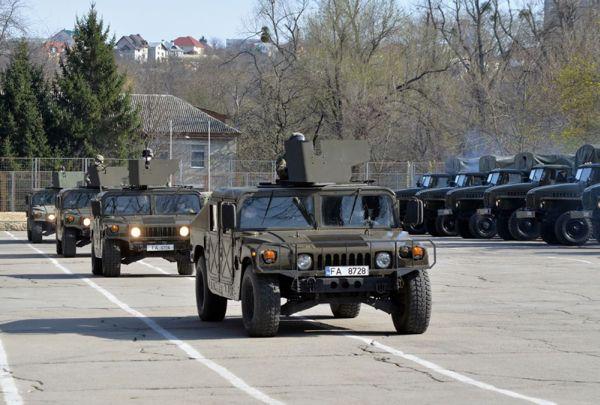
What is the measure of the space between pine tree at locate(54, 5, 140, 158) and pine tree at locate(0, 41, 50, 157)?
1814 millimetres

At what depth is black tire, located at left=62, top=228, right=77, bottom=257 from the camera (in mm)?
30859

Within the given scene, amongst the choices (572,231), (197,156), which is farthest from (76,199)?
(197,156)

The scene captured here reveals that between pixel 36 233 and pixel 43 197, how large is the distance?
7.81ft

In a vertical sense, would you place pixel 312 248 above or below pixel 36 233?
above

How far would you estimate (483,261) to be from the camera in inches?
1125

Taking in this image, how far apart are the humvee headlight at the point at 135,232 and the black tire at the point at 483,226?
1764cm

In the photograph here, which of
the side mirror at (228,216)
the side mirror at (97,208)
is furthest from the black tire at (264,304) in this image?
the side mirror at (97,208)

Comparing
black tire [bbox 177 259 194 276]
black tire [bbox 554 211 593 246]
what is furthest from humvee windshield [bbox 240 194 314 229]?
black tire [bbox 554 211 593 246]

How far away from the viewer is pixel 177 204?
25516 mm

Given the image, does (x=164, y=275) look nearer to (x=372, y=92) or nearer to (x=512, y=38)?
(x=372, y=92)

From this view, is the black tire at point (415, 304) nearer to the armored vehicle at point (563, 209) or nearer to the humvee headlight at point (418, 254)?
the humvee headlight at point (418, 254)

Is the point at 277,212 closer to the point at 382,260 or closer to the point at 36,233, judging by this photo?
the point at 382,260

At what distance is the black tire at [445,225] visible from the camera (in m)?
42.6

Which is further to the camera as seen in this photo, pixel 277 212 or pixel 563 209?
pixel 563 209
